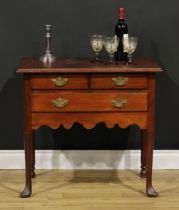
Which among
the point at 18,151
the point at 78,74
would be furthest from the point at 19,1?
the point at 18,151

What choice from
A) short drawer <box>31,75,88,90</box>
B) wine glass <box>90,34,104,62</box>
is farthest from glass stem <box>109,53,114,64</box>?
short drawer <box>31,75,88,90</box>

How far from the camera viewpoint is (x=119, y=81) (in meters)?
3.11

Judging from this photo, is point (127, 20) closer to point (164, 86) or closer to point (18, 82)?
point (164, 86)

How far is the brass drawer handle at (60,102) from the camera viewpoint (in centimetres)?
312

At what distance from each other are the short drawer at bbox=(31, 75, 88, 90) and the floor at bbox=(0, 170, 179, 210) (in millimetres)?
720

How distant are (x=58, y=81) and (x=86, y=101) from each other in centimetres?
21

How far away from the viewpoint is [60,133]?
3721 millimetres

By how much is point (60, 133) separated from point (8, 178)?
0.49 meters

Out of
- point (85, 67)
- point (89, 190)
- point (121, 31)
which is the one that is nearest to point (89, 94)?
point (85, 67)

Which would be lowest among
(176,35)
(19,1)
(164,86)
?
(164,86)

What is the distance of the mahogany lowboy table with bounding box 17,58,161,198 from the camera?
3096 millimetres

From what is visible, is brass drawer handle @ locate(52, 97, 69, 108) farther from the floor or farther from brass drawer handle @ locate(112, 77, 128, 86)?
the floor

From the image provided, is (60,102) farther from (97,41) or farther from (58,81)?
(97,41)

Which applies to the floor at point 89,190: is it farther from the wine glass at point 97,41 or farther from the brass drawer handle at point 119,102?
the wine glass at point 97,41
